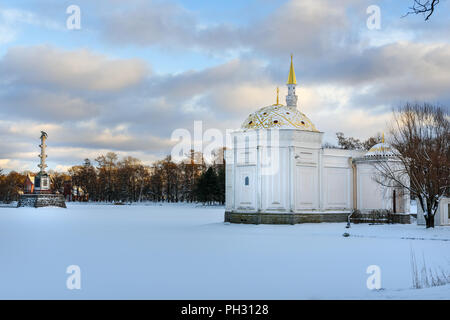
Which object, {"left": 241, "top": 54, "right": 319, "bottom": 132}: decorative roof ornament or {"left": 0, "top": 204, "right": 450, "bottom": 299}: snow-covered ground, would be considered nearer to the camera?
{"left": 0, "top": 204, "right": 450, "bottom": 299}: snow-covered ground

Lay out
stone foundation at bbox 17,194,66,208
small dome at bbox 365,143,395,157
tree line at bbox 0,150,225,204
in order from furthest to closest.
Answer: tree line at bbox 0,150,225,204 → stone foundation at bbox 17,194,66,208 → small dome at bbox 365,143,395,157

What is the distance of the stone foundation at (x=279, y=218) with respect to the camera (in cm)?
2928

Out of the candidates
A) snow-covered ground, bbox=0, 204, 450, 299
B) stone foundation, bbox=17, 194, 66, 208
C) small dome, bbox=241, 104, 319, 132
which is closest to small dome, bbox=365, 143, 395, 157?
small dome, bbox=241, 104, 319, 132

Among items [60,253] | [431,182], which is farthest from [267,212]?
[60,253]

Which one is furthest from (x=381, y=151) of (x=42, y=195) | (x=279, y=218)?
(x=42, y=195)

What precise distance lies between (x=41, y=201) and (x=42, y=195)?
2.24 feet

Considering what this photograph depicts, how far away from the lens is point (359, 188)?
33062 millimetres

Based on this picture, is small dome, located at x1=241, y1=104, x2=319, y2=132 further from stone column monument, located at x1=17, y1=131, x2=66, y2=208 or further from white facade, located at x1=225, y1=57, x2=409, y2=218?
stone column monument, located at x1=17, y1=131, x2=66, y2=208

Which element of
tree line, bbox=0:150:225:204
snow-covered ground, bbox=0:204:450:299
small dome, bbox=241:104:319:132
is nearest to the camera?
snow-covered ground, bbox=0:204:450:299

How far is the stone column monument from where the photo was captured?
5344 cm

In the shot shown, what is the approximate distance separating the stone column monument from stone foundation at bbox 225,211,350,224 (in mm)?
29995

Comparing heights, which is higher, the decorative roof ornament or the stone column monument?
the decorative roof ornament

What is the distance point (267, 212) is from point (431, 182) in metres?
9.73
